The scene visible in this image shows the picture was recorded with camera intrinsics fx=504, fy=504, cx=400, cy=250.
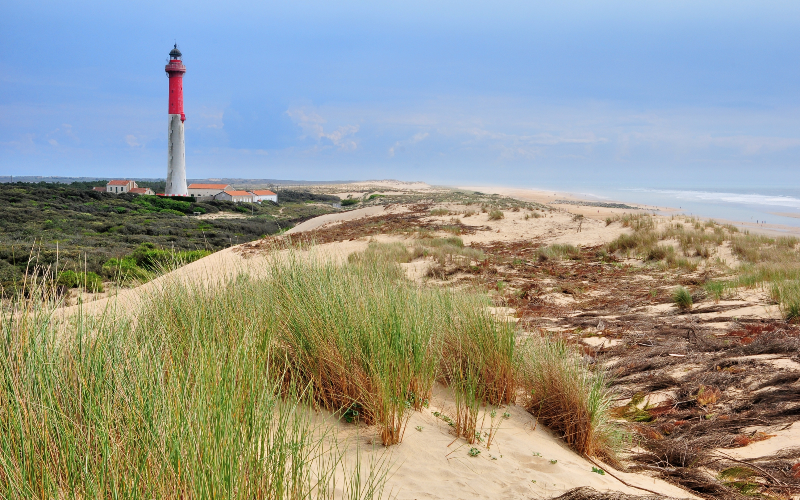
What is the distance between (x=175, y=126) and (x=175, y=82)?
4526 mm

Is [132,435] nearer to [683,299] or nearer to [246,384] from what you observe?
[246,384]

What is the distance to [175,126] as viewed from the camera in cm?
4809

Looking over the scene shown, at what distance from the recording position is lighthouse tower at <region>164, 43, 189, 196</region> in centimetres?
4819

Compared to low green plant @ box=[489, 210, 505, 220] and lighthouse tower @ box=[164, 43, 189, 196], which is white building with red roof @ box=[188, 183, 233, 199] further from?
low green plant @ box=[489, 210, 505, 220]

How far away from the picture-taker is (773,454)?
140 inches

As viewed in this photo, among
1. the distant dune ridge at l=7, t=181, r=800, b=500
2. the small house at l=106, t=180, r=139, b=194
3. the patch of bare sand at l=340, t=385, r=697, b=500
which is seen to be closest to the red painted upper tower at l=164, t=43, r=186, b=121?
the small house at l=106, t=180, r=139, b=194

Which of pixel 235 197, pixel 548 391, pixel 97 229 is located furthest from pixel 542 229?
pixel 235 197

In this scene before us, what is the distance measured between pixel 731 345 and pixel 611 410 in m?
2.14

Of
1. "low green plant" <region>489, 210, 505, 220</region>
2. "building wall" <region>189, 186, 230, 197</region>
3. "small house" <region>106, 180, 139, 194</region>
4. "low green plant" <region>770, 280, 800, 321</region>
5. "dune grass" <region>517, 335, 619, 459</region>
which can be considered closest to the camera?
"dune grass" <region>517, 335, 619, 459</region>

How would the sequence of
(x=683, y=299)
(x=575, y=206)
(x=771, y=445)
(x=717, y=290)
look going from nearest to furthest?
(x=771, y=445)
(x=683, y=299)
(x=717, y=290)
(x=575, y=206)

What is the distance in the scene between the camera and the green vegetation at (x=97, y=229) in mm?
14508

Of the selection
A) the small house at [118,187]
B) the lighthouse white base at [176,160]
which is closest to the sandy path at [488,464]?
the lighthouse white base at [176,160]

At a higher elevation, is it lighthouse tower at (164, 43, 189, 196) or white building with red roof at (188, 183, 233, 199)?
lighthouse tower at (164, 43, 189, 196)

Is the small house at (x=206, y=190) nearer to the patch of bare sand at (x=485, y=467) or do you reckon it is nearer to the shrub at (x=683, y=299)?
the shrub at (x=683, y=299)
